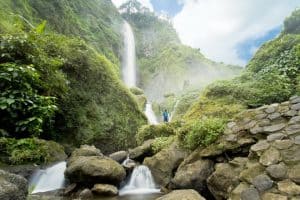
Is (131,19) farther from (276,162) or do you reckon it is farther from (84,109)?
(276,162)

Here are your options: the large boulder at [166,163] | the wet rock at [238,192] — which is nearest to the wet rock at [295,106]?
the wet rock at [238,192]

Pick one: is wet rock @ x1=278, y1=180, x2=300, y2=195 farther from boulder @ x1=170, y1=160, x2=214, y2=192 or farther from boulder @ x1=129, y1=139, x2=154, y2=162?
boulder @ x1=129, y1=139, x2=154, y2=162

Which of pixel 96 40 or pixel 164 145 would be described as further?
pixel 96 40

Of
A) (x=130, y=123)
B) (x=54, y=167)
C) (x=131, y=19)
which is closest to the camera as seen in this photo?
(x=54, y=167)

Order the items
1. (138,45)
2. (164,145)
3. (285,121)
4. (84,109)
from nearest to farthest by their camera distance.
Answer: (285,121), (164,145), (84,109), (138,45)

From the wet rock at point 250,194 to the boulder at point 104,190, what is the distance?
5.30 meters

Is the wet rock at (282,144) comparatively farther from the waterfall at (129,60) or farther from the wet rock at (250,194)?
the waterfall at (129,60)

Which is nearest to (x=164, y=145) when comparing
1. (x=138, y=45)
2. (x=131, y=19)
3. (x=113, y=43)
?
(x=113, y=43)

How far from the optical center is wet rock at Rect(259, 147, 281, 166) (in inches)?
232

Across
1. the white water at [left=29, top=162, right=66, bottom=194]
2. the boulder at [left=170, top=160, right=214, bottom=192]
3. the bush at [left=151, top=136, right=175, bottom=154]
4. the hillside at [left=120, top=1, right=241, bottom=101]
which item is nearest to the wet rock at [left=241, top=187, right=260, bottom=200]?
the boulder at [left=170, top=160, right=214, bottom=192]

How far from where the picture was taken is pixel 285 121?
23.1 feet

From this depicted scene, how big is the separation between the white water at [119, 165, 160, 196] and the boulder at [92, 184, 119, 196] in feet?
1.61

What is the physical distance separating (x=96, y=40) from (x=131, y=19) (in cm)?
3056

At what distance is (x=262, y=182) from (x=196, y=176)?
3.12 m
